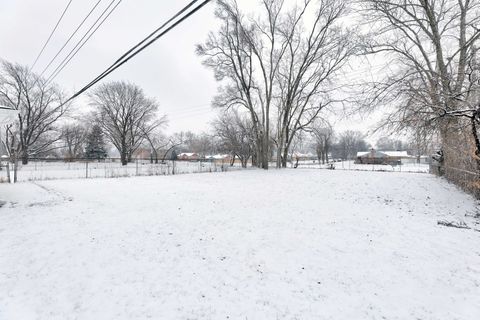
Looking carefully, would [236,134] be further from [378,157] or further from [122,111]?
[378,157]

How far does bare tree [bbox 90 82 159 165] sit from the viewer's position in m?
42.1

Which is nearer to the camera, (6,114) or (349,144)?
(6,114)

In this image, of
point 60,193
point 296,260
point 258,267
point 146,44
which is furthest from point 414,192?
point 60,193

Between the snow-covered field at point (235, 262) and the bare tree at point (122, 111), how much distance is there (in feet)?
127

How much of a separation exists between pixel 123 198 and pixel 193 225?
450 cm

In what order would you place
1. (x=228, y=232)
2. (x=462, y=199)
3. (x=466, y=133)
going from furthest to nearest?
(x=462, y=199)
(x=466, y=133)
(x=228, y=232)

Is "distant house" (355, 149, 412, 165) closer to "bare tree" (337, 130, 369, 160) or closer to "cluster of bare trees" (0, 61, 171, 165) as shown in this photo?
"bare tree" (337, 130, 369, 160)

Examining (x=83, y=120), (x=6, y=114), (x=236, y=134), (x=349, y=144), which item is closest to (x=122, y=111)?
(x=83, y=120)

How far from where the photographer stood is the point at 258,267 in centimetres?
420

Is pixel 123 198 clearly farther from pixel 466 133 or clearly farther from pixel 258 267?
pixel 466 133

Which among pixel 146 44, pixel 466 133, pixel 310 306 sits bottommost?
pixel 310 306

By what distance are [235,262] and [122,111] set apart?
44.9 meters

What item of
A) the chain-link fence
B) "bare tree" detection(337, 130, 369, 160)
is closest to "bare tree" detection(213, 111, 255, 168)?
the chain-link fence

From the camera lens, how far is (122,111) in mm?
43375
